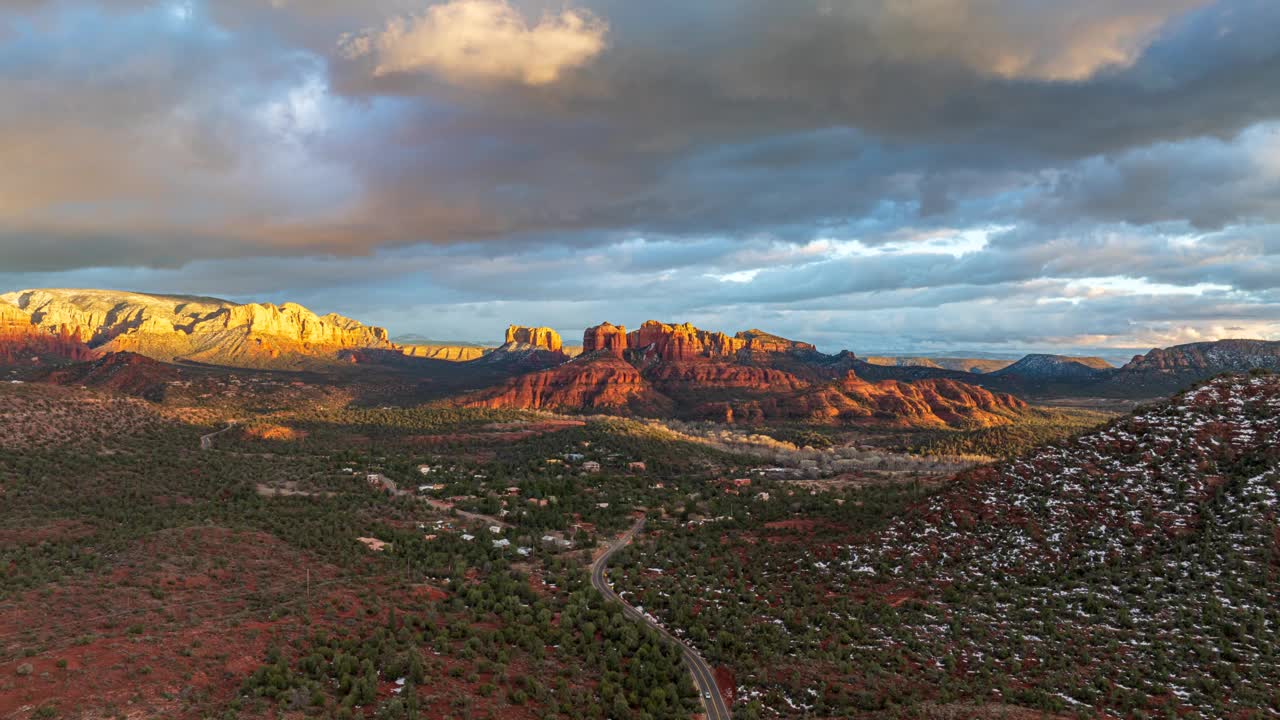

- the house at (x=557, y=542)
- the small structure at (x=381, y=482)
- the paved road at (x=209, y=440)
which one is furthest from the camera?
the paved road at (x=209, y=440)

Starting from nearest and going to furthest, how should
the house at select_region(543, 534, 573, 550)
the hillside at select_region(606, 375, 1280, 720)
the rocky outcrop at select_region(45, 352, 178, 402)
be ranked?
the hillside at select_region(606, 375, 1280, 720) → the house at select_region(543, 534, 573, 550) → the rocky outcrop at select_region(45, 352, 178, 402)

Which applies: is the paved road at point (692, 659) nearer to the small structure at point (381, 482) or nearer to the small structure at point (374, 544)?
the small structure at point (374, 544)

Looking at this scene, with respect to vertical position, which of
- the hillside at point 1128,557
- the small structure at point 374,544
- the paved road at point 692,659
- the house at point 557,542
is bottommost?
the house at point 557,542

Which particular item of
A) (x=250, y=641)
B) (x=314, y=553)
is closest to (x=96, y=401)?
(x=314, y=553)

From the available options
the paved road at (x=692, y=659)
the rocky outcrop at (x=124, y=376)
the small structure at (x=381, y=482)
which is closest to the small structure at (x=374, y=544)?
the paved road at (x=692, y=659)

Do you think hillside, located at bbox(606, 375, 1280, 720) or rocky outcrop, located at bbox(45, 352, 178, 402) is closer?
hillside, located at bbox(606, 375, 1280, 720)

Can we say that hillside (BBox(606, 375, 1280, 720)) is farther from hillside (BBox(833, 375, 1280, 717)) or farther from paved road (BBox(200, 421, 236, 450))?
paved road (BBox(200, 421, 236, 450))

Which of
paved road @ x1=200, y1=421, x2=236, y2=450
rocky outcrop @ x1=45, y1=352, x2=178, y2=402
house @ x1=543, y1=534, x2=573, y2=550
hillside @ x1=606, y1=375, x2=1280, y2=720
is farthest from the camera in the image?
rocky outcrop @ x1=45, y1=352, x2=178, y2=402

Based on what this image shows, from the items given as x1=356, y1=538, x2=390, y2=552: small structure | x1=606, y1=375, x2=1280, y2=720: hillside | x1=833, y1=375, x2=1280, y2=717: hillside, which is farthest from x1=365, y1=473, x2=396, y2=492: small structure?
x1=833, y1=375, x2=1280, y2=717: hillside

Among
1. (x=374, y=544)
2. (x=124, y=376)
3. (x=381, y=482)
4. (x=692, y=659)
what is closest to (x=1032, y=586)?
(x=692, y=659)
